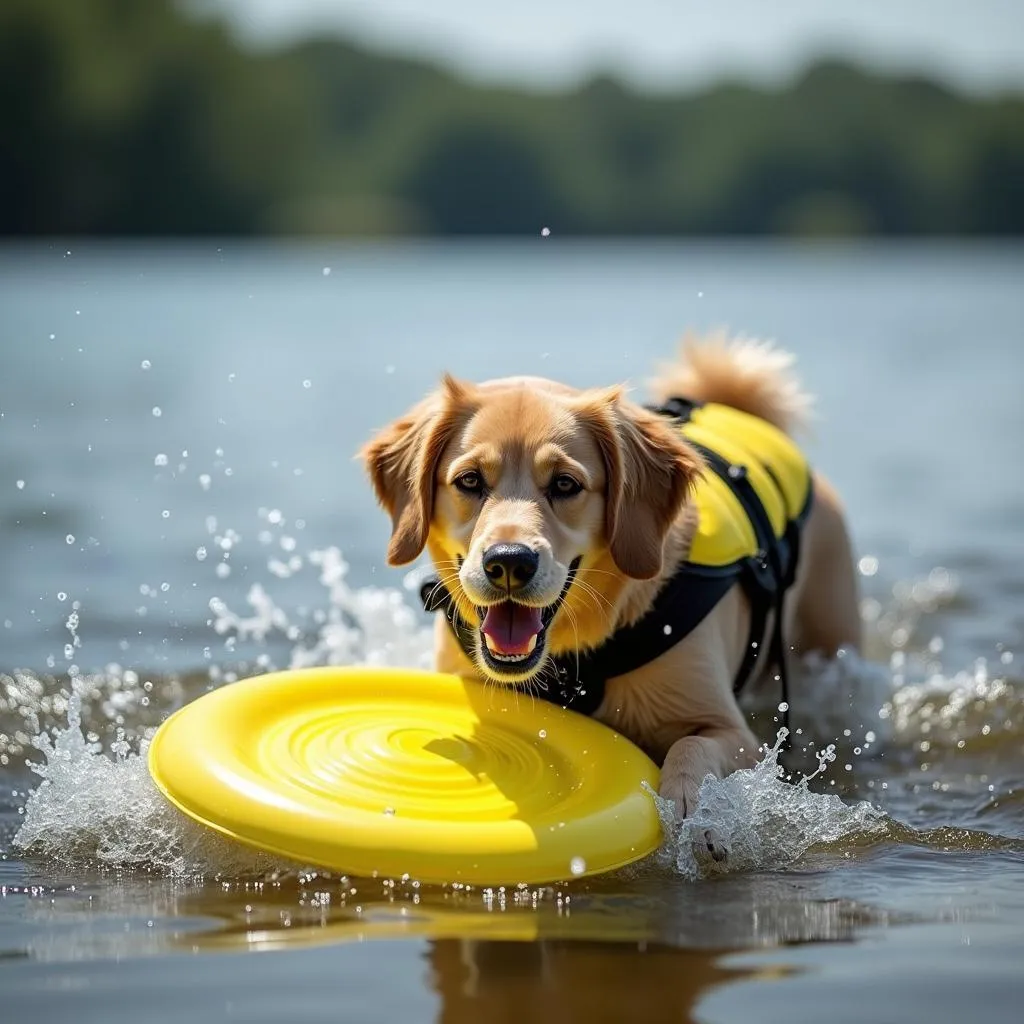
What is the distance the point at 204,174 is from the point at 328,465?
6214 centimetres

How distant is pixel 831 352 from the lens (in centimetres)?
2423

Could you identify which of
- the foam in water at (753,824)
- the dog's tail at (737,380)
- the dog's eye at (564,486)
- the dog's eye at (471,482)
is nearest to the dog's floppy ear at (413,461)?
the dog's eye at (471,482)

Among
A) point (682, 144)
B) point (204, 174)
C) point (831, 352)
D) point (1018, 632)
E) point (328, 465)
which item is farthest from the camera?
point (682, 144)

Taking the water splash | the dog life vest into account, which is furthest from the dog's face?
the water splash

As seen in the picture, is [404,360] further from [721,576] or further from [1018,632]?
[721,576]

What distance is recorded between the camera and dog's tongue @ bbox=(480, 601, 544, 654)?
4840mm

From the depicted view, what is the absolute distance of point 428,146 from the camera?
9138 cm

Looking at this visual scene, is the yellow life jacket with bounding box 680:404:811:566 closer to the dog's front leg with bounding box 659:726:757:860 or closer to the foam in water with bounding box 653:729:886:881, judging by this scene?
the dog's front leg with bounding box 659:726:757:860

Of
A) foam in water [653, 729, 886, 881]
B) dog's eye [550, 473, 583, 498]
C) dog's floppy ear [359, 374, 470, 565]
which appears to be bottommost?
foam in water [653, 729, 886, 881]

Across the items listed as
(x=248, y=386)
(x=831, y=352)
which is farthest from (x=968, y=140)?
(x=248, y=386)

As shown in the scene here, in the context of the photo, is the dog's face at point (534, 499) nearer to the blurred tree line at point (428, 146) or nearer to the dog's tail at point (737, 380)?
the dog's tail at point (737, 380)

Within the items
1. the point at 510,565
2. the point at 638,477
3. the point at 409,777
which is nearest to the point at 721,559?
the point at 638,477

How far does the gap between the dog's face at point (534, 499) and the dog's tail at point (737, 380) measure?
5.61 feet

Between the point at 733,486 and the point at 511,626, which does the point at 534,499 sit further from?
the point at 733,486
